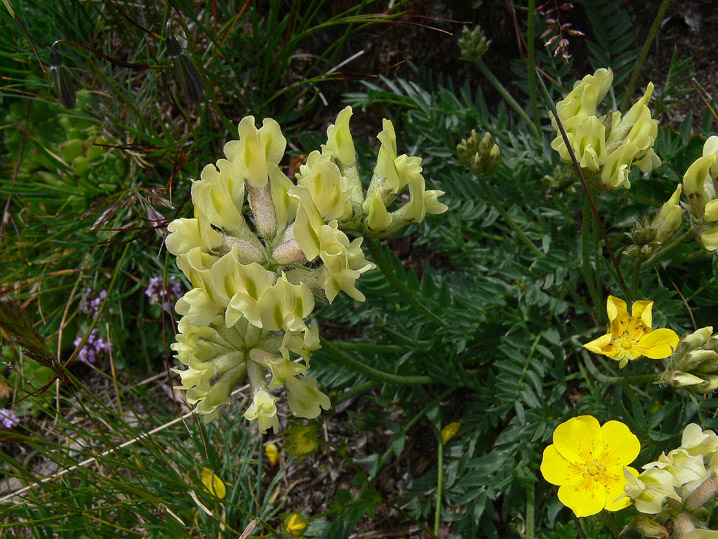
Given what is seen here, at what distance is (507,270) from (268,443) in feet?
6.04

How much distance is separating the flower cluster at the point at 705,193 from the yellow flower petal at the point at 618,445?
0.73m

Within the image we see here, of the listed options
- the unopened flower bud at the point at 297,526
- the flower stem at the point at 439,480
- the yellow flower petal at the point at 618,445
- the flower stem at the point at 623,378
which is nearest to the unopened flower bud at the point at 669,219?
the flower stem at the point at 623,378

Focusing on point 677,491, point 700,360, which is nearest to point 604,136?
point 700,360

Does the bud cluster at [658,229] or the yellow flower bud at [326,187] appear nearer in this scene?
the yellow flower bud at [326,187]

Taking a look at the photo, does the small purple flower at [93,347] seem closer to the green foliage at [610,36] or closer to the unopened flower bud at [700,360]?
the unopened flower bud at [700,360]

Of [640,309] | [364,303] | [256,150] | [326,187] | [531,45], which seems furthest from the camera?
[364,303]

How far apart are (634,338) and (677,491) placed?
66 centimetres

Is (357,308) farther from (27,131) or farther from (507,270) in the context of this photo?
(27,131)

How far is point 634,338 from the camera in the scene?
2.51 meters

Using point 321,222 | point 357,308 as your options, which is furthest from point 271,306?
point 357,308

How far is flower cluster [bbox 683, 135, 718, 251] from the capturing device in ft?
7.53

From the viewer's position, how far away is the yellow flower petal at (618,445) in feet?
7.63

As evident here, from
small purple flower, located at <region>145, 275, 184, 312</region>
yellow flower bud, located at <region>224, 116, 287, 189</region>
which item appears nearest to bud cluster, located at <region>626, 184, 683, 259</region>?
yellow flower bud, located at <region>224, 116, 287, 189</region>

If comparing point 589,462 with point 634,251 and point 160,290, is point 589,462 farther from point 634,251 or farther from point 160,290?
point 160,290
